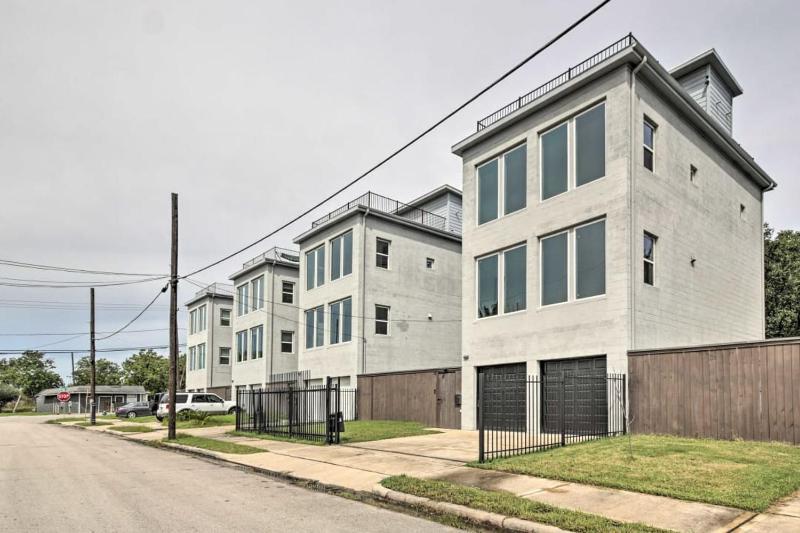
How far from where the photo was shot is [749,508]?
8.06m

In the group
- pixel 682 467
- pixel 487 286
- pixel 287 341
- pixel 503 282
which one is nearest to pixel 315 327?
pixel 287 341

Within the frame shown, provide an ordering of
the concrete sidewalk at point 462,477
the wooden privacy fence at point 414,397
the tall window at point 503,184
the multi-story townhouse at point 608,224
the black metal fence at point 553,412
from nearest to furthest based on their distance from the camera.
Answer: the concrete sidewalk at point 462,477, the black metal fence at point 553,412, the multi-story townhouse at point 608,224, the tall window at point 503,184, the wooden privacy fence at point 414,397

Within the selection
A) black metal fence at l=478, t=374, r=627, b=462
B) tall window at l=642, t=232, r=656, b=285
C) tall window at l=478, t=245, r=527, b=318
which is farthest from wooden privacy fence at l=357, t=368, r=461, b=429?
tall window at l=642, t=232, r=656, b=285

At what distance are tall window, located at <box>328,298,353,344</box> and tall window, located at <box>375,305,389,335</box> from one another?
1.25 m

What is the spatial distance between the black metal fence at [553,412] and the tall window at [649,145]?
6246mm

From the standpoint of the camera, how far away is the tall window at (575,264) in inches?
702

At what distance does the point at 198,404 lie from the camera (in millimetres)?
35656

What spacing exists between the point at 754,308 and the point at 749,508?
680 inches

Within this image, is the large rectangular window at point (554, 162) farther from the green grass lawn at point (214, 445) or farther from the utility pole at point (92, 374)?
the utility pole at point (92, 374)

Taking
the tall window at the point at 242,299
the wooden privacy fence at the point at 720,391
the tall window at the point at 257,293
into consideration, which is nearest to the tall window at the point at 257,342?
the tall window at the point at 257,293

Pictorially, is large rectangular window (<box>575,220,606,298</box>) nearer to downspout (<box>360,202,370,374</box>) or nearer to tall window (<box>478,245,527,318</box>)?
tall window (<box>478,245,527,318</box>)

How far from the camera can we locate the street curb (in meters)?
7.56

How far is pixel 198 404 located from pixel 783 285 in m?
30.6

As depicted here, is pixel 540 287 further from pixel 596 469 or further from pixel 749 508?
pixel 749 508
